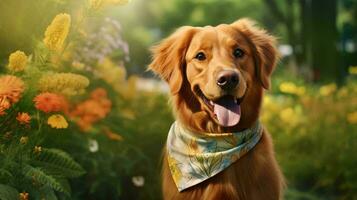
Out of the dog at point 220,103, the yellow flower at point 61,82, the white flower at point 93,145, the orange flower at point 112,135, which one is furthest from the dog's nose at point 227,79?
the orange flower at point 112,135

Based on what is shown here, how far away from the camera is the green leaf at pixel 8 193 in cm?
432

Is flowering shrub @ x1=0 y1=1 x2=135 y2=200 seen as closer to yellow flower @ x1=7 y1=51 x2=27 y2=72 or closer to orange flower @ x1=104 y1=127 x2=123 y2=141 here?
yellow flower @ x1=7 y1=51 x2=27 y2=72

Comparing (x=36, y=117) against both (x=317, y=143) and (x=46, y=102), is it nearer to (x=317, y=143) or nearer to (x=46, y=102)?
(x=46, y=102)

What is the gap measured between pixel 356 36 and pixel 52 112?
2874cm

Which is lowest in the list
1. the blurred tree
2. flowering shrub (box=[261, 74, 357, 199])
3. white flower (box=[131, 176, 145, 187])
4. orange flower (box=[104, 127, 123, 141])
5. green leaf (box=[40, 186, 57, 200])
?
the blurred tree

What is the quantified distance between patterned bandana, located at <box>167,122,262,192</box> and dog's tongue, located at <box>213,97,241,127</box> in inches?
9.5

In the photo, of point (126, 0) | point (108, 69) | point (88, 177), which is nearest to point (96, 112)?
point (88, 177)

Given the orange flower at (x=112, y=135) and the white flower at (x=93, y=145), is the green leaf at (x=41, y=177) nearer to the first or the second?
the white flower at (x=93, y=145)

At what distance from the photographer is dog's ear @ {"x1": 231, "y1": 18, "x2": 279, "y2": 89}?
4479 mm

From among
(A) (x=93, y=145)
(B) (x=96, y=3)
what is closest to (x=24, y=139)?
(B) (x=96, y=3)

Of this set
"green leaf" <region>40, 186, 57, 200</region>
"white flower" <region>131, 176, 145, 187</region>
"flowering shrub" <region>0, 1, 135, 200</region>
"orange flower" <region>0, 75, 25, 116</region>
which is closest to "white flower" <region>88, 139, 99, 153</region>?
"white flower" <region>131, 176, 145, 187</region>

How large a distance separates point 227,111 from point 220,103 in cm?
6

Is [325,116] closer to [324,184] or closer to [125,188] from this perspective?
[324,184]

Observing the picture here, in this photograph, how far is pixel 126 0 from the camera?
445cm
